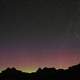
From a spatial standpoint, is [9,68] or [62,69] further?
[9,68]

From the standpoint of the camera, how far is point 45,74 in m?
26.1

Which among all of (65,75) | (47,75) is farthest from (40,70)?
(65,75)

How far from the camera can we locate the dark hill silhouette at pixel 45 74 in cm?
2516

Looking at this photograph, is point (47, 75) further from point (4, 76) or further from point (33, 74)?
point (4, 76)

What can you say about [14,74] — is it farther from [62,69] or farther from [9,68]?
[62,69]

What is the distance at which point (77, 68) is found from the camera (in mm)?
25234

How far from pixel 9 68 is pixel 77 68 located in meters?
6.80

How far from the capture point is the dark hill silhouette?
82.5 ft

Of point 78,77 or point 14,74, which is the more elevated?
point 14,74

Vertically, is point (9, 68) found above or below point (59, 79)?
above

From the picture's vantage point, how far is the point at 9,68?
27203mm

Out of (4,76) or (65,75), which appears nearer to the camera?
(65,75)

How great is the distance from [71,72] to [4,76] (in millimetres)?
6802

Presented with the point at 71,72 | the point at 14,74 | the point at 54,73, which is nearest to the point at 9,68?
the point at 14,74
